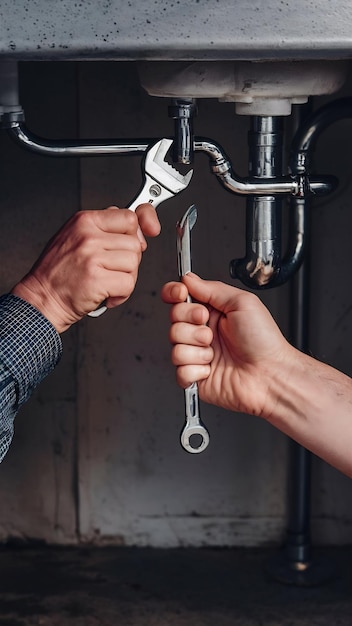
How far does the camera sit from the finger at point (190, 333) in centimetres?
93

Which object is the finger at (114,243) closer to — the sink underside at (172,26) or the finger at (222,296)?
the finger at (222,296)

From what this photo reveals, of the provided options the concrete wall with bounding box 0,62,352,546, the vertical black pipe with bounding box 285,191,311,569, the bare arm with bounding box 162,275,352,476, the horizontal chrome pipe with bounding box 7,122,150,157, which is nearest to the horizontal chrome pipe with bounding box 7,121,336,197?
the horizontal chrome pipe with bounding box 7,122,150,157

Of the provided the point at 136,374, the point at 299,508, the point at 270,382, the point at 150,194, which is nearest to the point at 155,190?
the point at 150,194

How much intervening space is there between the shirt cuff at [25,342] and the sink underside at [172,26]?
260 millimetres

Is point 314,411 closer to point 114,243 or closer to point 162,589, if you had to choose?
point 114,243

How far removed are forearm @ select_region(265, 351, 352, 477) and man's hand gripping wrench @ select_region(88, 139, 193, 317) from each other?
0.71ft

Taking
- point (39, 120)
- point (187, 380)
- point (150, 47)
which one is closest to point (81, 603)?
point (187, 380)

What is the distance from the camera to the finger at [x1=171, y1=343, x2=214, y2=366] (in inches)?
36.7

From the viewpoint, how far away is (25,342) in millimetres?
923

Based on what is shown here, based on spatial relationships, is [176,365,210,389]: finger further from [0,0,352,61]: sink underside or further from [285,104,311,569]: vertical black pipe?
[285,104,311,569]: vertical black pipe

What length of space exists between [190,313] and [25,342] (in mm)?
155

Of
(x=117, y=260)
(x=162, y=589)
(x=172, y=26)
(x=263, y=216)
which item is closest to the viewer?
(x=172, y=26)

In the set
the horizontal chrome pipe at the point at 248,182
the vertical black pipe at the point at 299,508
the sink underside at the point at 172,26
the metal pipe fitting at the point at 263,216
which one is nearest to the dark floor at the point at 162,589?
the vertical black pipe at the point at 299,508

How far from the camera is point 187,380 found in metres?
0.94
